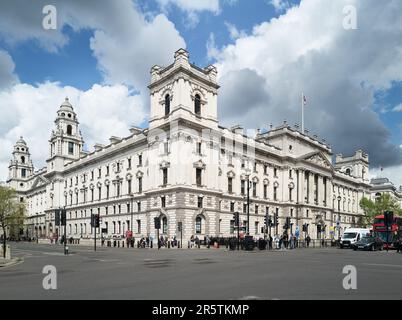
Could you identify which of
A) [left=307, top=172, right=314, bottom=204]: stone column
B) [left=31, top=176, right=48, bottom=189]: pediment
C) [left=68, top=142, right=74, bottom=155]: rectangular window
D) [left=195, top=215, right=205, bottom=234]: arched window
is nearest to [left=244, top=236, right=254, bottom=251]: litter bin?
[left=195, top=215, right=205, bottom=234]: arched window

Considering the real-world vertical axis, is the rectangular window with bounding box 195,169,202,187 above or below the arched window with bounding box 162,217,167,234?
above

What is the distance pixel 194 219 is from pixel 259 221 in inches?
709

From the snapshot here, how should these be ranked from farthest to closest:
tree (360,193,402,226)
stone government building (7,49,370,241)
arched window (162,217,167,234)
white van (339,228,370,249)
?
tree (360,193,402,226) → arched window (162,217,167,234) → stone government building (7,49,370,241) → white van (339,228,370,249)

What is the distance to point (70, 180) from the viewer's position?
3292 inches

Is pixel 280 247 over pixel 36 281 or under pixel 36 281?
under

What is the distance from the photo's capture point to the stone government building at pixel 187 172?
2020 inches

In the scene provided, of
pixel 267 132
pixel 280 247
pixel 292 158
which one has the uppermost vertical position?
pixel 267 132

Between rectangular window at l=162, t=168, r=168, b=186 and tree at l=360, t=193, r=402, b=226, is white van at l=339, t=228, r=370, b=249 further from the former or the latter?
tree at l=360, t=193, r=402, b=226

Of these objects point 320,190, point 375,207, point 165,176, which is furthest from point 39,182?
point 375,207

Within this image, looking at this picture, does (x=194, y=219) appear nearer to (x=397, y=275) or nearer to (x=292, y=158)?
(x=292, y=158)

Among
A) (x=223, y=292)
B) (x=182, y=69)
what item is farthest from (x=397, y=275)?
(x=182, y=69)

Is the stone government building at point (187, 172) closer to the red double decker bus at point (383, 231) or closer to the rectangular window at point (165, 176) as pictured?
the rectangular window at point (165, 176)

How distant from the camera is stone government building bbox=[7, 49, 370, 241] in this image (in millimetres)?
51312
